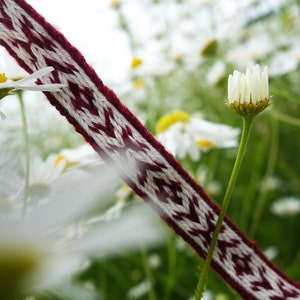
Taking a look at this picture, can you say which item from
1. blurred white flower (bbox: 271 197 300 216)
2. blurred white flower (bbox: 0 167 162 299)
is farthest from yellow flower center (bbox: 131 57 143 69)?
blurred white flower (bbox: 0 167 162 299)

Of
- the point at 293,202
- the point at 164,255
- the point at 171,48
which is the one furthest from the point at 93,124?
the point at 171,48

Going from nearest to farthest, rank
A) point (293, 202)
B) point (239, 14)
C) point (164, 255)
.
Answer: point (164, 255) < point (293, 202) < point (239, 14)

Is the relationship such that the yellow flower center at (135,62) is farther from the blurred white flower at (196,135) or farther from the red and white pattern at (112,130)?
the red and white pattern at (112,130)

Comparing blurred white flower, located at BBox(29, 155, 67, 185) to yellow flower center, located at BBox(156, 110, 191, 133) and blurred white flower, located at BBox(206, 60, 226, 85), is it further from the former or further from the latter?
blurred white flower, located at BBox(206, 60, 226, 85)

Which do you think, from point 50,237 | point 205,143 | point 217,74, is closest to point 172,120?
point 205,143

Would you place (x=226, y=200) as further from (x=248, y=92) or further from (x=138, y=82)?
(x=138, y=82)

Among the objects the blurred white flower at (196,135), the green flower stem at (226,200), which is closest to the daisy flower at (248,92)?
the green flower stem at (226,200)

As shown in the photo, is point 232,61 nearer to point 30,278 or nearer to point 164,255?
point 164,255
